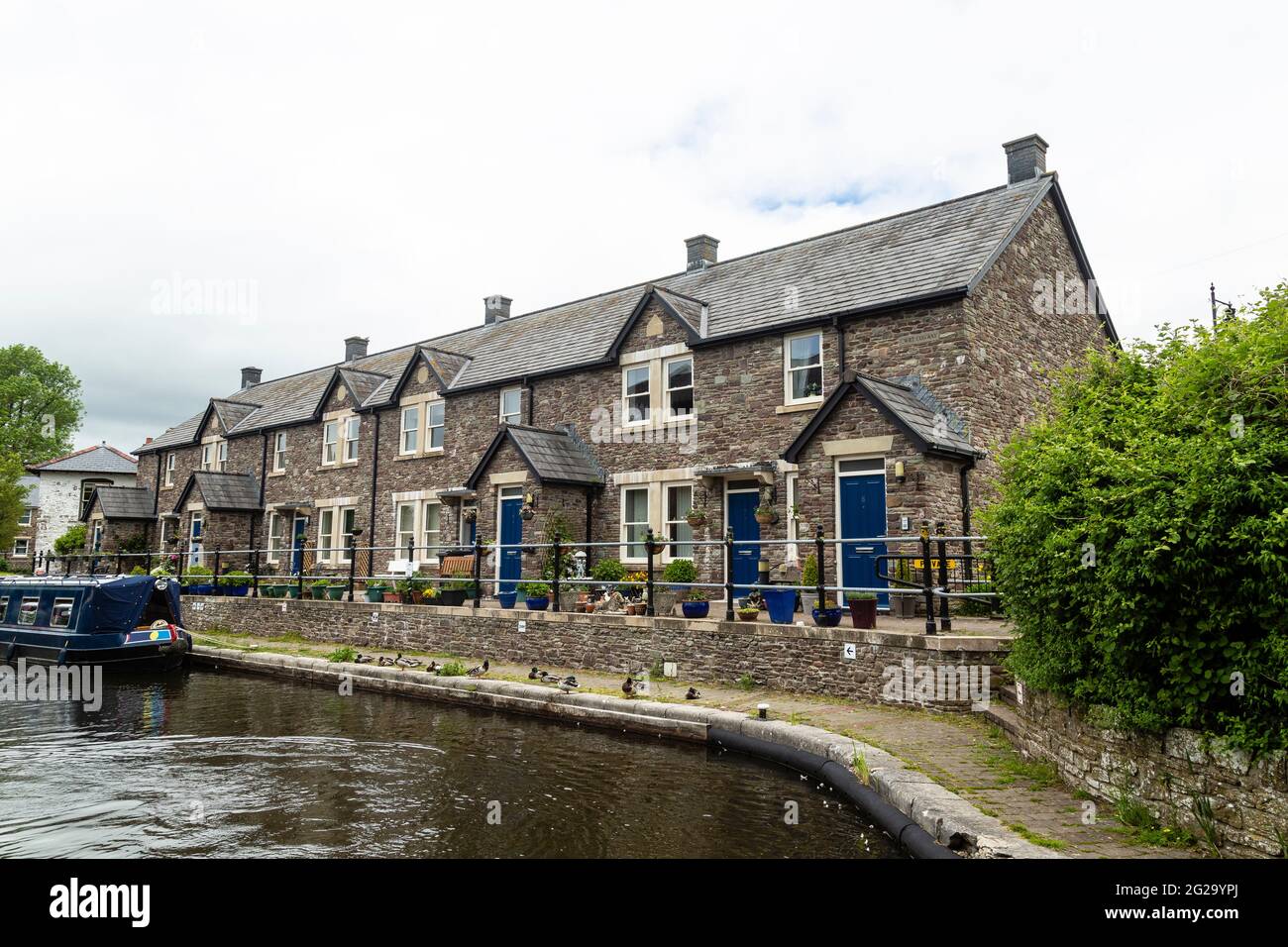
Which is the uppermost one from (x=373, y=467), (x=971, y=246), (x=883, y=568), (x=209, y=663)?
(x=971, y=246)

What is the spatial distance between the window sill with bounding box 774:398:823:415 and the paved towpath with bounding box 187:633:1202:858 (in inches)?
261

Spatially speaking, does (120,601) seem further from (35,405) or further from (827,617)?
(35,405)

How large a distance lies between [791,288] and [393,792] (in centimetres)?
1379

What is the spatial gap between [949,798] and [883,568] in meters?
8.13

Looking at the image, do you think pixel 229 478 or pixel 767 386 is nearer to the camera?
pixel 767 386

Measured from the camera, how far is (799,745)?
851cm

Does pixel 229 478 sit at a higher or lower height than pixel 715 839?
higher

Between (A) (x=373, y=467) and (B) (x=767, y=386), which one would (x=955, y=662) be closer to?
(B) (x=767, y=386)

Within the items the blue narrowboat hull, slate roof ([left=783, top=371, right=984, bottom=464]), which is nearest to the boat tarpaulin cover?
the blue narrowboat hull

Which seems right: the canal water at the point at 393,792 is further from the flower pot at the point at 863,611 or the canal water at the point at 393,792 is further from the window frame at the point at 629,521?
the window frame at the point at 629,521

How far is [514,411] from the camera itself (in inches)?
886

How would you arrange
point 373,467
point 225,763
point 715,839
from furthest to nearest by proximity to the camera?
point 373,467 → point 225,763 → point 715,839

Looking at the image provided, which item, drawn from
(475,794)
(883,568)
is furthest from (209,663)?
(883,568)
